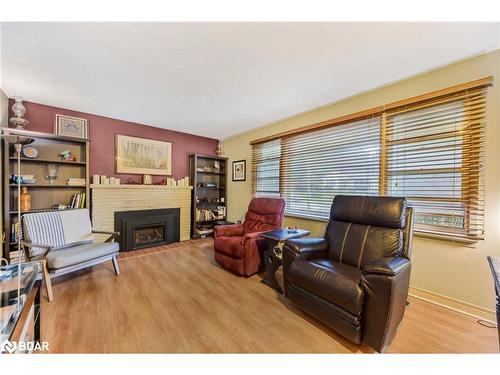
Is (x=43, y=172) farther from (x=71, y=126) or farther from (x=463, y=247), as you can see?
(x=463, y=247)

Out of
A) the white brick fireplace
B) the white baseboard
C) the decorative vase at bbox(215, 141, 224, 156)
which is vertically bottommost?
the white baseboard

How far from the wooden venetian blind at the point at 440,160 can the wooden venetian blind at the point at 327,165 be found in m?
0.17

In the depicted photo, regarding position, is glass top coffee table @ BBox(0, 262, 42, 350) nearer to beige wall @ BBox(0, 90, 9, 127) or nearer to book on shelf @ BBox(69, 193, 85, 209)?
book on shelf @ BBox(69, 193, 85, 209)

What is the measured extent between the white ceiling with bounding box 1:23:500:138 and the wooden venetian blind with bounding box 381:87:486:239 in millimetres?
407

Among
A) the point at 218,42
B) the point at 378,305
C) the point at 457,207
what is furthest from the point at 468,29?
the point at 378,305

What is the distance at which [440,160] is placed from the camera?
193cm

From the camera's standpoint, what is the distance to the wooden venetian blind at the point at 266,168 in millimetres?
3605

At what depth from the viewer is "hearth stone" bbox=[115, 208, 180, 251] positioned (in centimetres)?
339

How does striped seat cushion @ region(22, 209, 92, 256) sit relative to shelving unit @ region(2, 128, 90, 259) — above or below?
below

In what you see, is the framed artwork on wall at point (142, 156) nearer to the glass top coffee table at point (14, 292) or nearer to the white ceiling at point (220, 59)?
the white ceiling at point (220, 59)

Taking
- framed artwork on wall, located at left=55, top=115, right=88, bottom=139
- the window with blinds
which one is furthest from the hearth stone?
the window with blinds

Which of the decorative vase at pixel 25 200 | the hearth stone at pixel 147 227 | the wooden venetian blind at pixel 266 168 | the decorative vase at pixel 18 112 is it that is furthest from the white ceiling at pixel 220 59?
the hearth stone at pixel 147 227

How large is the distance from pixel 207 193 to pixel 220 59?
10.7 ft
